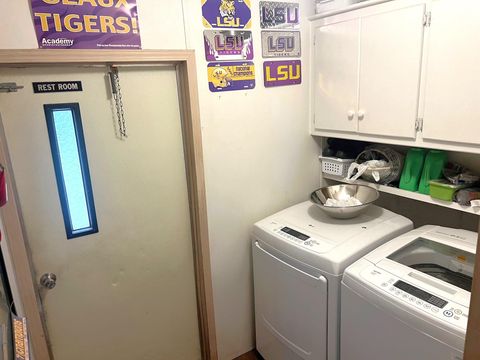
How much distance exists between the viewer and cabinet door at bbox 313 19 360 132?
192 centimetres

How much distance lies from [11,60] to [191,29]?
31.5 inches

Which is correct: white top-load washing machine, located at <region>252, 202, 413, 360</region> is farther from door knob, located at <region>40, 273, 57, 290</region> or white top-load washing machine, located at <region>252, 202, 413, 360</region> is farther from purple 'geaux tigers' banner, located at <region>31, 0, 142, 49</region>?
purple 'geaux tigers' banner, located at <region>31, 0, 142, 49</region>

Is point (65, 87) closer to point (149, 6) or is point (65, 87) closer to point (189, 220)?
point (149, 6)

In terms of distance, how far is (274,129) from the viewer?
84.3 inches

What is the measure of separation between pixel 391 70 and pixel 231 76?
82cm

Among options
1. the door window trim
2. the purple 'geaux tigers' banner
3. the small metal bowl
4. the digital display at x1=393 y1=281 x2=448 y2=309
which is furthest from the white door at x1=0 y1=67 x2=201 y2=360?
the digital display at x1=393 y1=281 x2=448 y2=309

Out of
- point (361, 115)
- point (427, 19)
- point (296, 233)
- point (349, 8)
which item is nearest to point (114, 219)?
point (296, 233)

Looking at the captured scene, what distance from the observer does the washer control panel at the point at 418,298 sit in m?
1.20

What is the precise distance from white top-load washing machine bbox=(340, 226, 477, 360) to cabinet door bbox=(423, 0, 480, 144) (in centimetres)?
52

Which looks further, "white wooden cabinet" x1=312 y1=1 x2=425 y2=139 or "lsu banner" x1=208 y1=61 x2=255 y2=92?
"lsu banner" x1=208 y1=61 x2=255 y2=92

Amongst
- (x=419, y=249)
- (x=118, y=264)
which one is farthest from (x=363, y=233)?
(x=118, y=264)

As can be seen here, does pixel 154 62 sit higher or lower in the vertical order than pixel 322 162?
higher

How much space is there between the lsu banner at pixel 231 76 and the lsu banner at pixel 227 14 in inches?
7.7

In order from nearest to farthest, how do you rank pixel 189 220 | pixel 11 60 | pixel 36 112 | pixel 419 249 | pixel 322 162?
pixel 11 60 → pixel 36 112 → pixel 419 249 → pixel 189 220 → pixel 322 162
